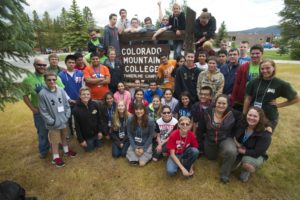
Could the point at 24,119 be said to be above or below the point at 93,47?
below

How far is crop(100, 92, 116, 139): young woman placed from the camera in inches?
186

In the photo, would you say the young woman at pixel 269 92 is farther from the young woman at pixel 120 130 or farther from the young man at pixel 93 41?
the young man at pixel 93 41

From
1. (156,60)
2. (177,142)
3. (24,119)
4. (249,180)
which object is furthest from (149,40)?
(24,119)

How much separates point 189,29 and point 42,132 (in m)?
4.12

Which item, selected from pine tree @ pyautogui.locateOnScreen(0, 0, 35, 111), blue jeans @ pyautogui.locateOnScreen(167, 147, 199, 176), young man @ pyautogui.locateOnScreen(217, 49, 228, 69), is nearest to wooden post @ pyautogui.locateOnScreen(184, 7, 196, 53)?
young man @ pyautogui.locateOnScreen(217, 49, 228, 69)

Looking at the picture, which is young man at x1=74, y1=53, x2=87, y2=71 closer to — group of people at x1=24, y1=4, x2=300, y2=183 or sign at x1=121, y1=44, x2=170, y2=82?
group of people at x1=24, y1=4, x2=300, y2=183

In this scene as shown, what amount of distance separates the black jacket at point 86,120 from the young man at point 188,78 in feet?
6.51

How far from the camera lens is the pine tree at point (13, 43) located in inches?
101

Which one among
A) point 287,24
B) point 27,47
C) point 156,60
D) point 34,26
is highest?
point 287,24

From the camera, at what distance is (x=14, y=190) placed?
2.90 metres

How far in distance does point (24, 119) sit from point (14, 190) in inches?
188

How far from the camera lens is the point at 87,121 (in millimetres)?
4527

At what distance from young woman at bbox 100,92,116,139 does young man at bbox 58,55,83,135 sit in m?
0.73

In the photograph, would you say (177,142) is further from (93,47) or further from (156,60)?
(93,47)
